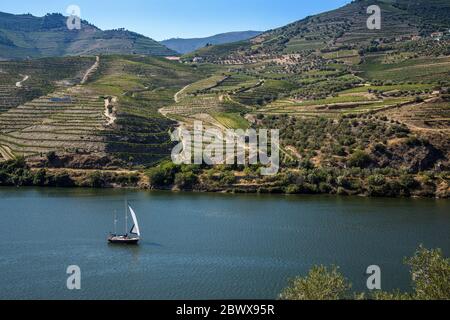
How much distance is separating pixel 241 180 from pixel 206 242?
3295 centimetres

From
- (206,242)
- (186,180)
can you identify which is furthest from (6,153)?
(206,242)

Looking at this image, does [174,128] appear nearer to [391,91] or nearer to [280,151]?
[280,151]

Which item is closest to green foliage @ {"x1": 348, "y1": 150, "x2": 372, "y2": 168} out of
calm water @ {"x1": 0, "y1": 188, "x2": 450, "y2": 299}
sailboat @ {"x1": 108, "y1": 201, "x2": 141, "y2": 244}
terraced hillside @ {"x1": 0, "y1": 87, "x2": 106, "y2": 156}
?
calm water @ {"x1": 0, "y1": 188, "x2": 450, "y2": 299}

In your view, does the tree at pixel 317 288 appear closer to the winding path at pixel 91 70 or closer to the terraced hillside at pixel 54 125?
the terraced hillside at pixel 54 125

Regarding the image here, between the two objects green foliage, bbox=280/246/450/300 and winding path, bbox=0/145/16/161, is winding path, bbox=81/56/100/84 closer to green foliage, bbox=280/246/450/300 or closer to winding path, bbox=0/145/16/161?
winding path, bbox=0/145/16/161

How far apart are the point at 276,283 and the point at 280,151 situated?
5478 centimetres

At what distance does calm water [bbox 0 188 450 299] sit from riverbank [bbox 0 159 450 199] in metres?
3.82

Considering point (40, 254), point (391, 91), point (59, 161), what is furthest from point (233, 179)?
point (391, 91)

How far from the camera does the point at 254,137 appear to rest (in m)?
105

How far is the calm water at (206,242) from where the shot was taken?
44875 millimetres

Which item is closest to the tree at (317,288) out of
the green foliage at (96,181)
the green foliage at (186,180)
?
the green foliage at (186,180)

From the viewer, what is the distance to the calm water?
4488cm

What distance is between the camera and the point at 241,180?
8944 cm

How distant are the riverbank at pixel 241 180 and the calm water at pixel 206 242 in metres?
3.82
